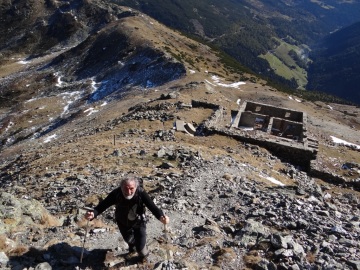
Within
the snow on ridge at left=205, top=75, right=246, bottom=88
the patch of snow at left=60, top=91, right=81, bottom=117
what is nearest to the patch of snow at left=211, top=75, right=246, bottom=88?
the snow on ridge at left=205, top=75, right=246, bottom=88

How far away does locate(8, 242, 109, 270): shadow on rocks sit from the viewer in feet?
27.6

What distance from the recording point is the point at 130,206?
8305mm

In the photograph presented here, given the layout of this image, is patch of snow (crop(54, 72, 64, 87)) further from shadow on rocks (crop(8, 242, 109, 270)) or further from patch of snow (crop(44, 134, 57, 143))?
shadow on rocks (crop(8, 242, 109, 270))

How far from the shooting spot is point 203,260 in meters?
9.59

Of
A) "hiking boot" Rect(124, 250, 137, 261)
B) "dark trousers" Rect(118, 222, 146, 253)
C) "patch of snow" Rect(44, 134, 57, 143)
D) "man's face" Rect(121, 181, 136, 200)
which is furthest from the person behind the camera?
"patch of snow" Rect(44, 134, 57, 143)

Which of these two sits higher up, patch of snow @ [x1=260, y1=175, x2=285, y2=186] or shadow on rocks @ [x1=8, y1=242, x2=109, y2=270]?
shadow on rocks @ [x1=8, y1=242, x2=109, y2=270]

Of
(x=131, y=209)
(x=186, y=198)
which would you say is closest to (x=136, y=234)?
(x=131, y=209)

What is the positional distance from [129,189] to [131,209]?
690 millimetres

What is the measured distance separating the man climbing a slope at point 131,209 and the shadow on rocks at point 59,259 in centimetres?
109

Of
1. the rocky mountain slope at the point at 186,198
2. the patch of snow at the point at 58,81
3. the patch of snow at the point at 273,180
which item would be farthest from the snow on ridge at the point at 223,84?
the patch of snow at the point at 273,180

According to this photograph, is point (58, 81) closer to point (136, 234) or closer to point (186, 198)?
point (186, 198)

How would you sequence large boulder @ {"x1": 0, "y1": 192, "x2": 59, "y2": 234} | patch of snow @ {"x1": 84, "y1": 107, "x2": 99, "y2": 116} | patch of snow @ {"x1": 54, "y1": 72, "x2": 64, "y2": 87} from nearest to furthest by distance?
1. large boulder @ {"x1": 0, "y1": 192, "x2": 59, "y2": 234}
2. patch of snow @ {"x1": 84, "y1": 107, "x2": 99, "y2": 116}
3. patch of snow @ {"x1": 54, "y1": 72, "x2": 64, "y2": 87}

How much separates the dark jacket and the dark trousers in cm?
12

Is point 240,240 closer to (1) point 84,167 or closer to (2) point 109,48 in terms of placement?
(1) point 84,167
